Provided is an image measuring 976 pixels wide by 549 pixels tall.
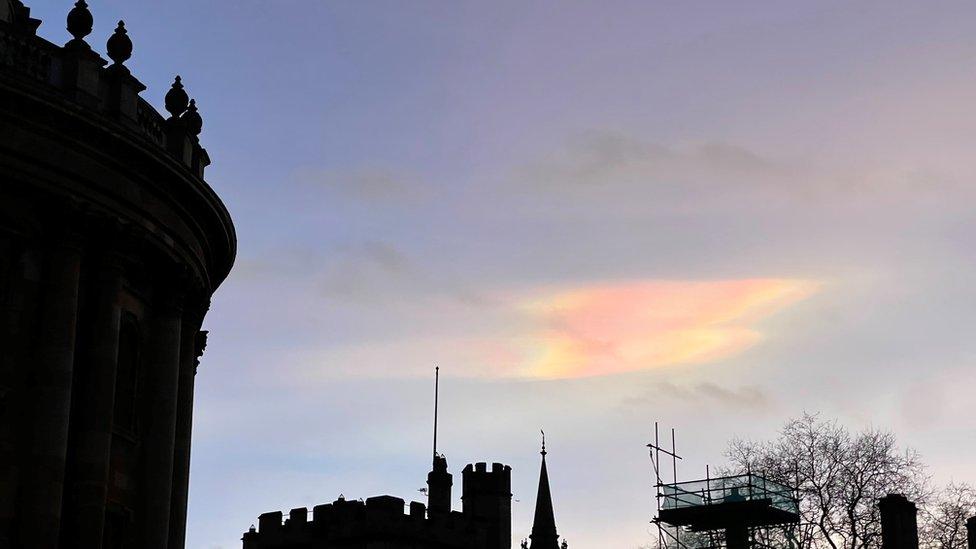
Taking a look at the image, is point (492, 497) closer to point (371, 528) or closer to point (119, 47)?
point (371, 528)

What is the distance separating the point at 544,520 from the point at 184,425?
202 feet

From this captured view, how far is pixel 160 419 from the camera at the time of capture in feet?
117

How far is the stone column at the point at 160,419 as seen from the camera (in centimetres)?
3478

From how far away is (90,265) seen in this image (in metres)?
33.7

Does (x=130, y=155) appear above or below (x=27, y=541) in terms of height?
above

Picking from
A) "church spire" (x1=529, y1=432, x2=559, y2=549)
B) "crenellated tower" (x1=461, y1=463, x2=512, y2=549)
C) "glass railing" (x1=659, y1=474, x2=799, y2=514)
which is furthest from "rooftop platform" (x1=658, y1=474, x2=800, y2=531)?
"church spire" (x1=529, y1=432, x2=559, y2=549)

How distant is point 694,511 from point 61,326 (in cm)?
3035

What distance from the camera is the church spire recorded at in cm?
9575

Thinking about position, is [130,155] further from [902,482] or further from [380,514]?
[902,482]

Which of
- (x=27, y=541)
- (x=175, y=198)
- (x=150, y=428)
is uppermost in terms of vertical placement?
(x=175, y=198)

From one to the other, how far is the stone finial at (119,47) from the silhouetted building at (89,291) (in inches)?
2.7

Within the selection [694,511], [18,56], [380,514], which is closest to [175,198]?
[18,56]

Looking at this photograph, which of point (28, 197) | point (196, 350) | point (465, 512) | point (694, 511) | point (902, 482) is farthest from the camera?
point (465, 512)

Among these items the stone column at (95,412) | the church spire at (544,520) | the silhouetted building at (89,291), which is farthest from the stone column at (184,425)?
the church spire at (544,520)
